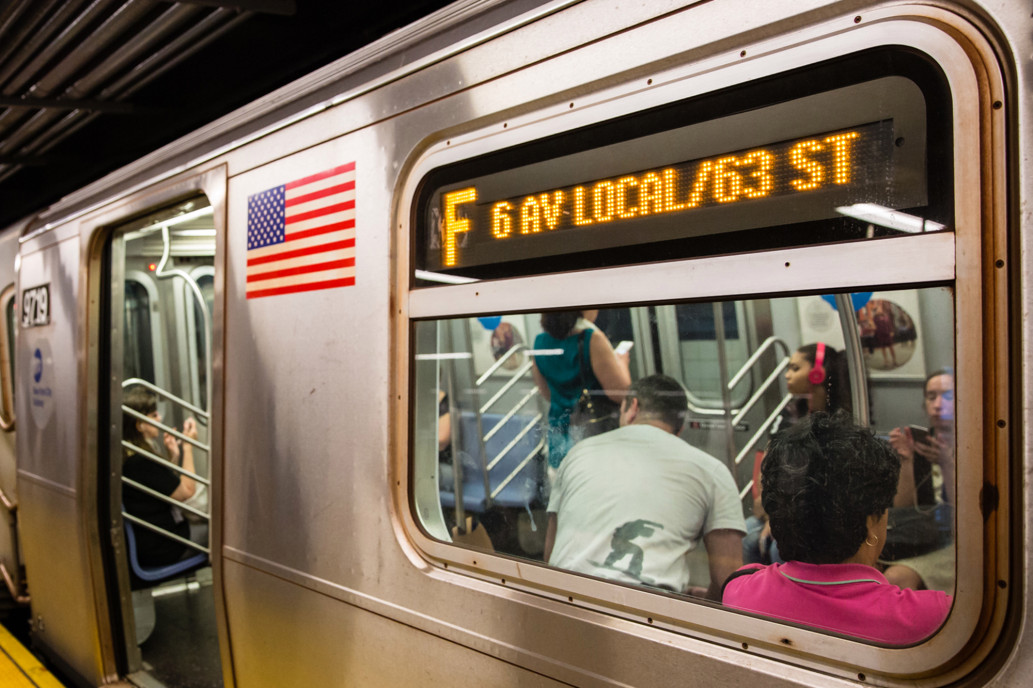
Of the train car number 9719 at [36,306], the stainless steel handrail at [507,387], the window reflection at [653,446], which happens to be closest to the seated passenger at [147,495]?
the train car number 9719 at [36,306]

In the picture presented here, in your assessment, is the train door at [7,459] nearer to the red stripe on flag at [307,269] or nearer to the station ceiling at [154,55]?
the station ceiling at [154,55]

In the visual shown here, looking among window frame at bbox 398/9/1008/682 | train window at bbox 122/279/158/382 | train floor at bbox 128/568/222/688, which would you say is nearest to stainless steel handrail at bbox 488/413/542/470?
window frame at bbox 398/9/1008/682

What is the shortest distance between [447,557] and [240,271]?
4.18ft

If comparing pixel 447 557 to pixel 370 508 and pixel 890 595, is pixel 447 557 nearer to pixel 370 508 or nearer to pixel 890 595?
pixel 370 508

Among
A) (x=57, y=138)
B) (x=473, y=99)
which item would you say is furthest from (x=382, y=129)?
(x=57, y=138)

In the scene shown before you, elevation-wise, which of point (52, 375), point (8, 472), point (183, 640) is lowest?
point (183, 640)

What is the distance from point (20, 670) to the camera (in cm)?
405

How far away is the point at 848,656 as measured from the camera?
1.24 meters

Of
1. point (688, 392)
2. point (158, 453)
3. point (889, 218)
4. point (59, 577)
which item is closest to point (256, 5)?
point (688, 392)

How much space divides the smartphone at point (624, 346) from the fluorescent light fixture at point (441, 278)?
0.40 metres

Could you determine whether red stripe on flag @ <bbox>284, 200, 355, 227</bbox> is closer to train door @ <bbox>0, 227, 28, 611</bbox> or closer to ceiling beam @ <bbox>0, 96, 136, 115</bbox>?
ceiling beam @ <bbox>0, 96, 136, 115</bbox>

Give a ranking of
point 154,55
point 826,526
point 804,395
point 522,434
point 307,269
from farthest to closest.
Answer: point 154,55
point 307,269
point 522,434
point 804,395
point 826,526

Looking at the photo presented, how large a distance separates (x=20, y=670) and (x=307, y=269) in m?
3.24

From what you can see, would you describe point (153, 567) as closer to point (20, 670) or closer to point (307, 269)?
point (20, 670)
